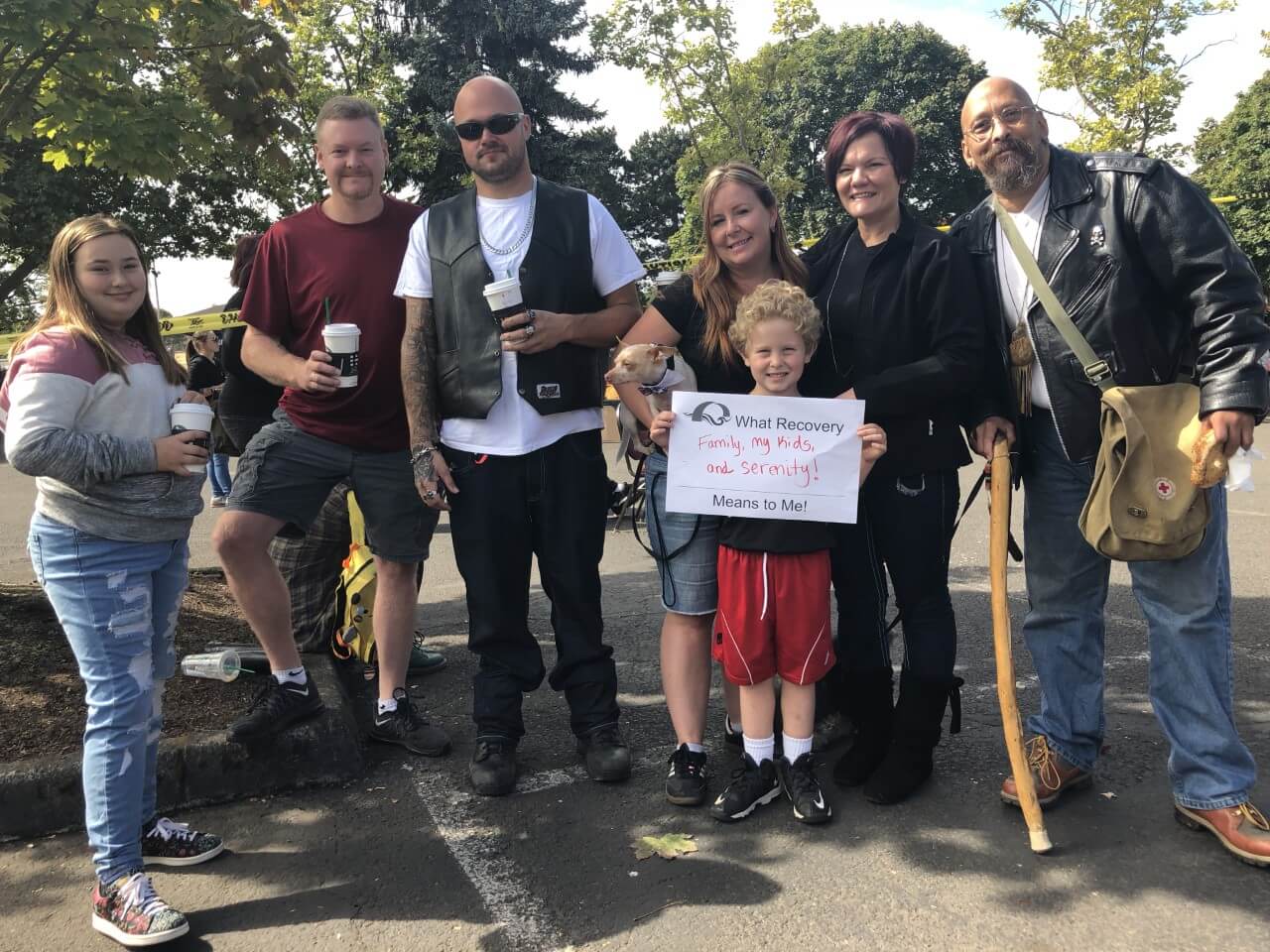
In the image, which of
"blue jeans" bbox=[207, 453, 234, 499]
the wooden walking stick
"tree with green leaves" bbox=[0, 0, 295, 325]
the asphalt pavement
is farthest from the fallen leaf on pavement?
"blue jeans" bbox=[207, 453, 234, 499]

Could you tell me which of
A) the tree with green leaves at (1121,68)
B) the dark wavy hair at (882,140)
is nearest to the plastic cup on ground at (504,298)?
the dark wavy hair at (882,140)

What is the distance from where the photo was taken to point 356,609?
468 centimetres

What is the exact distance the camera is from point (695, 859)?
9.62 feet

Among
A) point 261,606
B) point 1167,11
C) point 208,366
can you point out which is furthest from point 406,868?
point 1167,11

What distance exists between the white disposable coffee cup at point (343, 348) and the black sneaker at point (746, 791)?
1.85 m

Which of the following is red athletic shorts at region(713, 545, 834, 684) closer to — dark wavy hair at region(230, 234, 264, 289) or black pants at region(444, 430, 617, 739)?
black pants at region(444, 430, 617, 739)

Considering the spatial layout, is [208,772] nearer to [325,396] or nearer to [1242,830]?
[325,396]

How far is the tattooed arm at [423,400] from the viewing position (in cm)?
350

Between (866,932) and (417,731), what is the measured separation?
2003mm

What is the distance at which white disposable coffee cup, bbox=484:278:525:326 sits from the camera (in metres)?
3.21

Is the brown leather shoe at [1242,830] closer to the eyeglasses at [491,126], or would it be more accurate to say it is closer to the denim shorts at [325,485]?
the denim shorts at [325,485]

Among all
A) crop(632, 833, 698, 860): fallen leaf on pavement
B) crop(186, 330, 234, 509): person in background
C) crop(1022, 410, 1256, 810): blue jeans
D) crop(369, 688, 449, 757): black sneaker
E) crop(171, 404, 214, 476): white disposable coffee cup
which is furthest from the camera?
crop(186, 330, 234, 509): person in background

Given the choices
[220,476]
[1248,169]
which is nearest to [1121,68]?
[1248,169]

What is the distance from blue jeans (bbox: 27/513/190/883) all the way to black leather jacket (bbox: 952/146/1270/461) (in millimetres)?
2783
